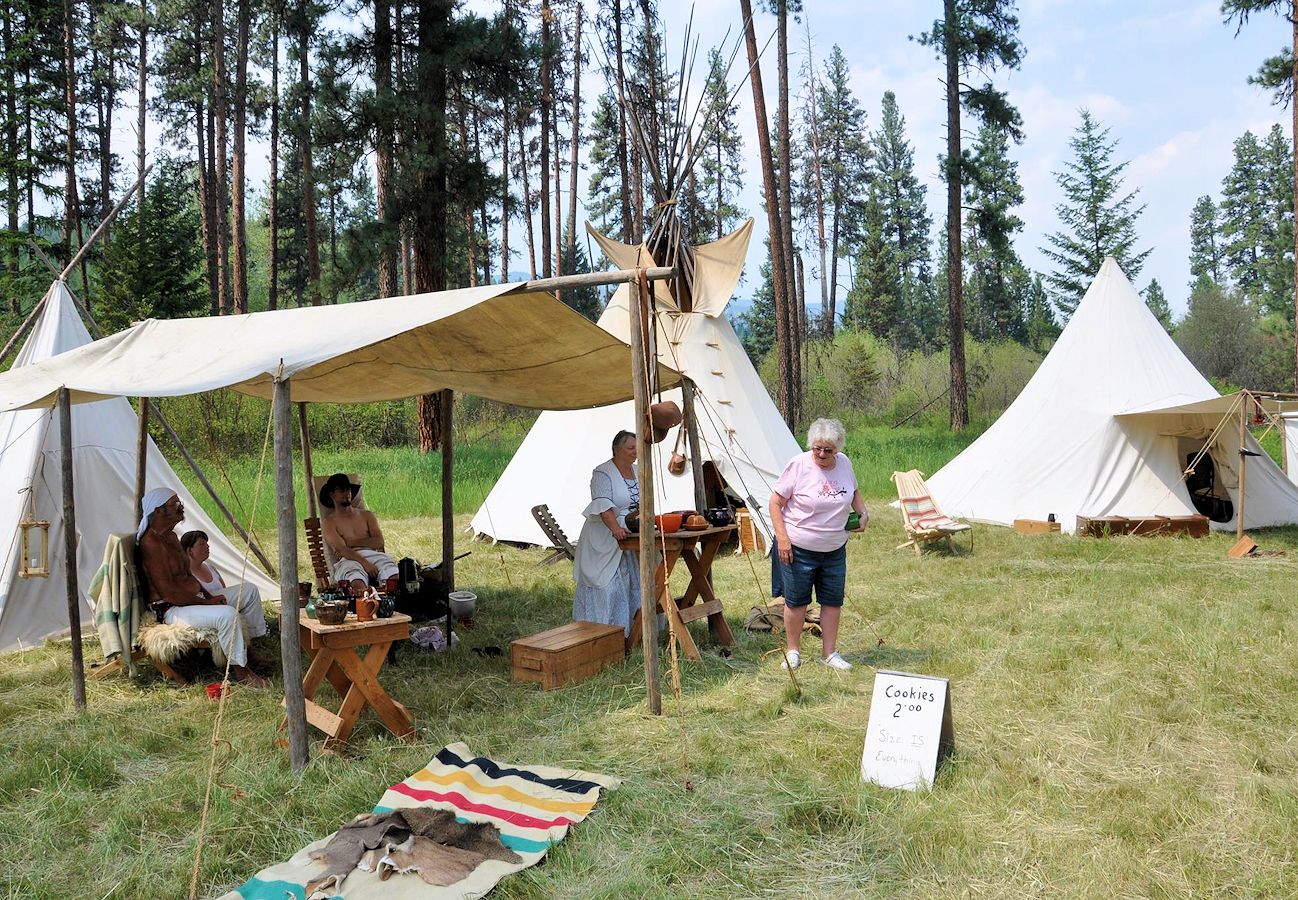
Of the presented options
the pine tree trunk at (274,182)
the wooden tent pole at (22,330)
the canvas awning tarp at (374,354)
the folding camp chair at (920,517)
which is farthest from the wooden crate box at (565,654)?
the pine tree trunk at (274,182)

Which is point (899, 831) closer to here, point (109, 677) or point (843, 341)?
point (109, 677)

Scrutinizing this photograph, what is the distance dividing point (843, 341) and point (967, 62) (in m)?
12.0

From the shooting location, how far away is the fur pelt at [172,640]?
447cm

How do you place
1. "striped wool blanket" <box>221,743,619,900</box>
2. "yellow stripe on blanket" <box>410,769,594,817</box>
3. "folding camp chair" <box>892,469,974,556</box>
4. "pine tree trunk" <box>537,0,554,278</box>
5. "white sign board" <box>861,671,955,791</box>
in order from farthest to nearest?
"pine tree trunk" <box>537,0,554,278</box>, "folding camp chair" <box>892,469,974,556</box>, "white sign board" <box>861,671,955,791</box>, "yellow stripe on blanket" <box>410,769,594,817</box>, "striped wool blanket" <box>221,743,619,900</box>

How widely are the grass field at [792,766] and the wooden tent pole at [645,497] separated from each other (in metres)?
0.21

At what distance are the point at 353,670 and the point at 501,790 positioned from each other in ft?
2.86

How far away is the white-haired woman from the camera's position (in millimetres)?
4371

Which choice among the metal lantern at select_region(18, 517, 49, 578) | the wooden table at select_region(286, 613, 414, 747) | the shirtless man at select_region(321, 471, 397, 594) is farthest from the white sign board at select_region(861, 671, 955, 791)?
the metal lantern at select_region(18, 517, 49, 578)

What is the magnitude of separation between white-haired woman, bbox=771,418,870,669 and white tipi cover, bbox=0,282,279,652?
125 inches

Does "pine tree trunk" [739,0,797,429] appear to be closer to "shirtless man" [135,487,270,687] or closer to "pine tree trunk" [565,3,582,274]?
"pine tree trunk" [565,3,582,274]

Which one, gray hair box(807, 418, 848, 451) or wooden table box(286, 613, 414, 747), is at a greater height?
gray hair box(807, 418, 848, 451)

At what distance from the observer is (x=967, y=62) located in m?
14.8

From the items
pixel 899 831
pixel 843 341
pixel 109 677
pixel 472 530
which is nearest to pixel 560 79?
pixel 843 341

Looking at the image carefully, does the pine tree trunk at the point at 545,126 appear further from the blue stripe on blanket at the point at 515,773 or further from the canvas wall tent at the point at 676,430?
the blue stripe on blanket at the point at 515,773
